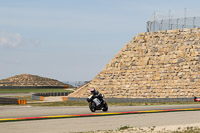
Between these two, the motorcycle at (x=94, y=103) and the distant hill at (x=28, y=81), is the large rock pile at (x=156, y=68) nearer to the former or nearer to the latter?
the motorcycle at (x=94, y=103)

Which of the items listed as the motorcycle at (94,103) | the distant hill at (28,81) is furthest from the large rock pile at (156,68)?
the distant hill at (28,81)

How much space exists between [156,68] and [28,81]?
8285 cm

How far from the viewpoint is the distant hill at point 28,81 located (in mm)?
129250

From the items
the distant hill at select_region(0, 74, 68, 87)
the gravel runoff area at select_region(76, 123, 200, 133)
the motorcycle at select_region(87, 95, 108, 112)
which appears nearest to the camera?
the gravel runoff area at select_region(76, 123, 200, 133)

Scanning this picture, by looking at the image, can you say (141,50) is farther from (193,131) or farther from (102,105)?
(193,131)

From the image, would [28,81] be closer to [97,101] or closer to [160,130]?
[97,101]

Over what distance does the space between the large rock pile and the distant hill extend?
73.2m

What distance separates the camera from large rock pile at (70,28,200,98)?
164ft

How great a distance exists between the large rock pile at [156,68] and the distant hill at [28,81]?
7316 centimetres

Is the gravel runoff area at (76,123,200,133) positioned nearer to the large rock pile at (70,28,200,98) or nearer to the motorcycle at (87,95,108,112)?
the motorcycle at (87,95,108,112)

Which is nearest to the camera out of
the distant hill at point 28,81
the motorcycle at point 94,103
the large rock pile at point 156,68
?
the motorcycle at point 94,103

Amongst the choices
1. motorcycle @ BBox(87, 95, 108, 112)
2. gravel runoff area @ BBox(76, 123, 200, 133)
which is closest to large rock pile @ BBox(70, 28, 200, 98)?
motorcycle @ BBox(87, 95, 108, 112)

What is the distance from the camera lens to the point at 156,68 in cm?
5334

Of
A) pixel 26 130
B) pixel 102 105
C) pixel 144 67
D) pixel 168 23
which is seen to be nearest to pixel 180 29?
pixel 168 23
